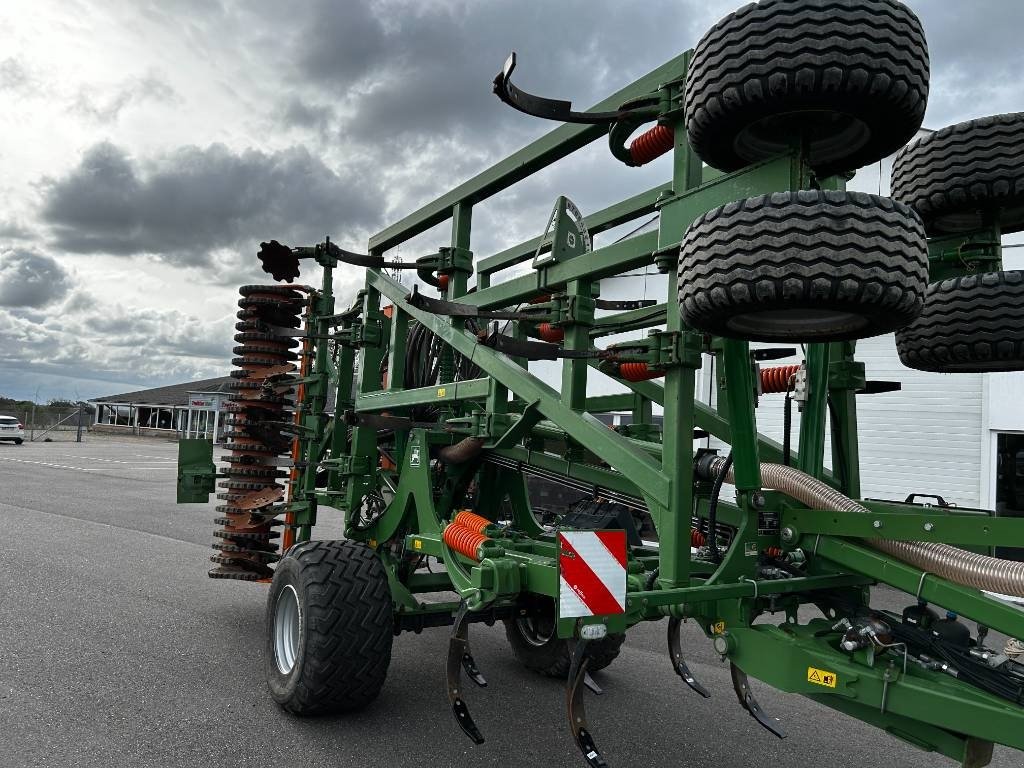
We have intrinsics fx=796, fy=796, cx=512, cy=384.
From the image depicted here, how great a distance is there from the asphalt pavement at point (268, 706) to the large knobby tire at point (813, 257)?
250cm

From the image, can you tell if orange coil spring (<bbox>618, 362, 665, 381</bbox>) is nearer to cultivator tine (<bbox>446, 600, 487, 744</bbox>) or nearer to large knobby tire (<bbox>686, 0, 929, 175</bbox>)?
cultivator tine (<bbox>446, 600, 487, 744</bbox>)

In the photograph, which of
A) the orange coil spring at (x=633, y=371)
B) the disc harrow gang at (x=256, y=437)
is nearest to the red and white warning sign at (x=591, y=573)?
the orange coil spring at (x=633, y=371)

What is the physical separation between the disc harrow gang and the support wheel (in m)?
1.87

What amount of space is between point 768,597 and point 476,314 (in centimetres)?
186

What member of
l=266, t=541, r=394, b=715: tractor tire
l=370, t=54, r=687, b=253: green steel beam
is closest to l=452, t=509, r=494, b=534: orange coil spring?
l=266, t=541, r=394, b=715: tractor tire

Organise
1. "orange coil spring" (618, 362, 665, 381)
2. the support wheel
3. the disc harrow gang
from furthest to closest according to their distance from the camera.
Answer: the disc harrow gang < the support wheel < "orange coil spring" (618, 362, 665, 381)

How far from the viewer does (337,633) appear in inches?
154

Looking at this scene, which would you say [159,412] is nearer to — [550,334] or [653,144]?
[550,334]

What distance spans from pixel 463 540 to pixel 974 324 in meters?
2.38

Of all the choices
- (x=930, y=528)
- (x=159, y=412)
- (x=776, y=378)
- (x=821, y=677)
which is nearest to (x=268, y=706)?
(x=821, y=677)

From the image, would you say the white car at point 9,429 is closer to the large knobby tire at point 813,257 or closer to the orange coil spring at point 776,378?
the orange coil spring at point 776,378

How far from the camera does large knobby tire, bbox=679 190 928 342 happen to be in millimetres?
2207

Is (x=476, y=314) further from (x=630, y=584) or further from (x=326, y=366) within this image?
(x=326, y=366)

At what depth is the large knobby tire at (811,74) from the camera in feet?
7.72
